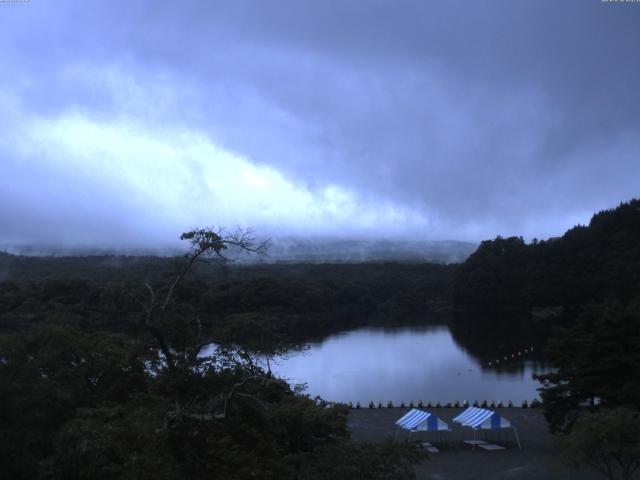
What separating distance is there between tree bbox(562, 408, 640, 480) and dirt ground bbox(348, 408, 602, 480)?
1791 mm

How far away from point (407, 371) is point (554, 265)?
35793 millimetres

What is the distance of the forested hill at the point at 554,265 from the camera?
64.2 metres

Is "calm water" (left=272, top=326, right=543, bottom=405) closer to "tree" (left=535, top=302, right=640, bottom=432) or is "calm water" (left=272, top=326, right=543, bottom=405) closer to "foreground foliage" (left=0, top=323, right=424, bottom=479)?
"tree" (left=535, top=302, right=640, bottom=432)

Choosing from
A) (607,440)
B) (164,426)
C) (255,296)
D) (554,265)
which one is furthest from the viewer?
(554,265)

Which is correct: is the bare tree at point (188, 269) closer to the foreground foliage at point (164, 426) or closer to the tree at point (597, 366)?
the foreground foliage at point (164, 426)

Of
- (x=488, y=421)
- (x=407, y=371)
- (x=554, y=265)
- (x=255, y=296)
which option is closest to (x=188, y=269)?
(x=488, y=421)

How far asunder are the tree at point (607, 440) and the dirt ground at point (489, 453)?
179cm

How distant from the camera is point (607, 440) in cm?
1120

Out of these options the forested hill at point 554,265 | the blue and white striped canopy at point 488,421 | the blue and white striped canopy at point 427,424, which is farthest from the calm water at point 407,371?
the forested hill at point 554,265

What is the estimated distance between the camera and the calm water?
30.7 meters

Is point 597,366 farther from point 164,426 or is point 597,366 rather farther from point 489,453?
point 164,426

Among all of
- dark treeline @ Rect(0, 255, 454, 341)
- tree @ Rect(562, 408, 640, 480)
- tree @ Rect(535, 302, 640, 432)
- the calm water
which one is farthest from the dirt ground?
dark treeline @ Rect(0, 255, 454, 341)

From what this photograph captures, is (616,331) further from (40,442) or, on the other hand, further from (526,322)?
(526,322)

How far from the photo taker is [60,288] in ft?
167
